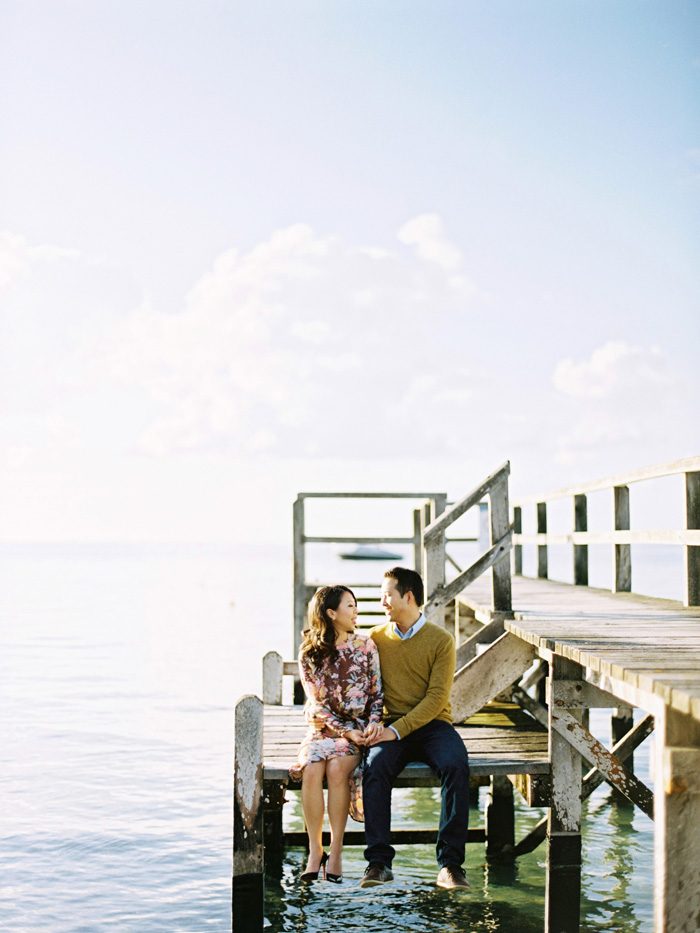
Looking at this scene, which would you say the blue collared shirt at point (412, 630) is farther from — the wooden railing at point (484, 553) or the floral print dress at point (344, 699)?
the wooden railing at point (484, 553)

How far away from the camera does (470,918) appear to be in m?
8.75

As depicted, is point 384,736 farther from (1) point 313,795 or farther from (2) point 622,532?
(2) point 622,532

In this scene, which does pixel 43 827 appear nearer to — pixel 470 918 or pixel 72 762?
pixel 72 762

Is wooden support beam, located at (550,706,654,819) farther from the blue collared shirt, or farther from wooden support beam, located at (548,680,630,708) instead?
the blue collared shirt

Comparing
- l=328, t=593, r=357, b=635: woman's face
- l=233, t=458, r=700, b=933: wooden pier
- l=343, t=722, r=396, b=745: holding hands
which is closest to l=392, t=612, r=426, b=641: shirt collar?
l=328, t=593, r=357, b=635: woman's face

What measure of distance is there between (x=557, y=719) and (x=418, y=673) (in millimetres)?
861

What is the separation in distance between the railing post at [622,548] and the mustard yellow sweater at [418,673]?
4227mm

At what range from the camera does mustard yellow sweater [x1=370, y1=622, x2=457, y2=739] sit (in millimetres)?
6756

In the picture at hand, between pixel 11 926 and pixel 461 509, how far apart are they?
5010mm

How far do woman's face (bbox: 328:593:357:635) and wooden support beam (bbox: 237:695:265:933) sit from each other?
0.64 m

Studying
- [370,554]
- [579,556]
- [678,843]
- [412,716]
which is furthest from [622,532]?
[370,554]

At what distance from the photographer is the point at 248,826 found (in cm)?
678

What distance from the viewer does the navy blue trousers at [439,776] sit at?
6320mm

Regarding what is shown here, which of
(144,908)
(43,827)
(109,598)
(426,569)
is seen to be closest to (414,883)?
(144,908)
